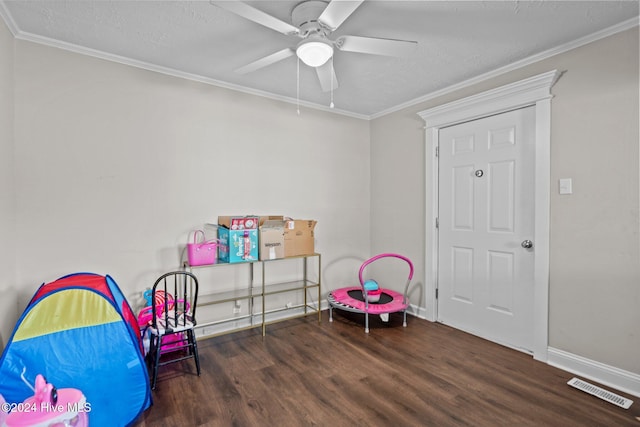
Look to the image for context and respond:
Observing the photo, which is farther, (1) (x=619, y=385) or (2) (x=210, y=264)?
(2) (x=210, y=264)

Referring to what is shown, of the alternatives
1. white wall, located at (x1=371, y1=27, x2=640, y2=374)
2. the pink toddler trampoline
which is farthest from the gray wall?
the pink toddler trampoline

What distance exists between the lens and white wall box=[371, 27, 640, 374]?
2.12 meters

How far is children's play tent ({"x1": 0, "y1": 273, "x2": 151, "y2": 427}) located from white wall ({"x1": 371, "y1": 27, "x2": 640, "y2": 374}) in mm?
3002

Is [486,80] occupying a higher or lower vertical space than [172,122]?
higher

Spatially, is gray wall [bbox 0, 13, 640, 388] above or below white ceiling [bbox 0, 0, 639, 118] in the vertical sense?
below

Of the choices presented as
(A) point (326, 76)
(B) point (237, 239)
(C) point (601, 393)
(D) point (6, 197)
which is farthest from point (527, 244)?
(D) point (6, 197)

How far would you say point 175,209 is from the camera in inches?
114

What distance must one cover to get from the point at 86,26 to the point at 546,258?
378 centimetres

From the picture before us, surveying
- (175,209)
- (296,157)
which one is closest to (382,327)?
(296,157)

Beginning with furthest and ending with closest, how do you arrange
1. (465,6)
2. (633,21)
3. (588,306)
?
1. (588,306)
2. (633,21)
3. (465,6)

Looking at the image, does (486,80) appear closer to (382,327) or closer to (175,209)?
(382,327)

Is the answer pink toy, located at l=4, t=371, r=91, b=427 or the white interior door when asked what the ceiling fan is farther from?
pink toy, located at l=4, t=371, r=91, b=427

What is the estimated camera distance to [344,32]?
221 cm

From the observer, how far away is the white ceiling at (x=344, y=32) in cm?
196
